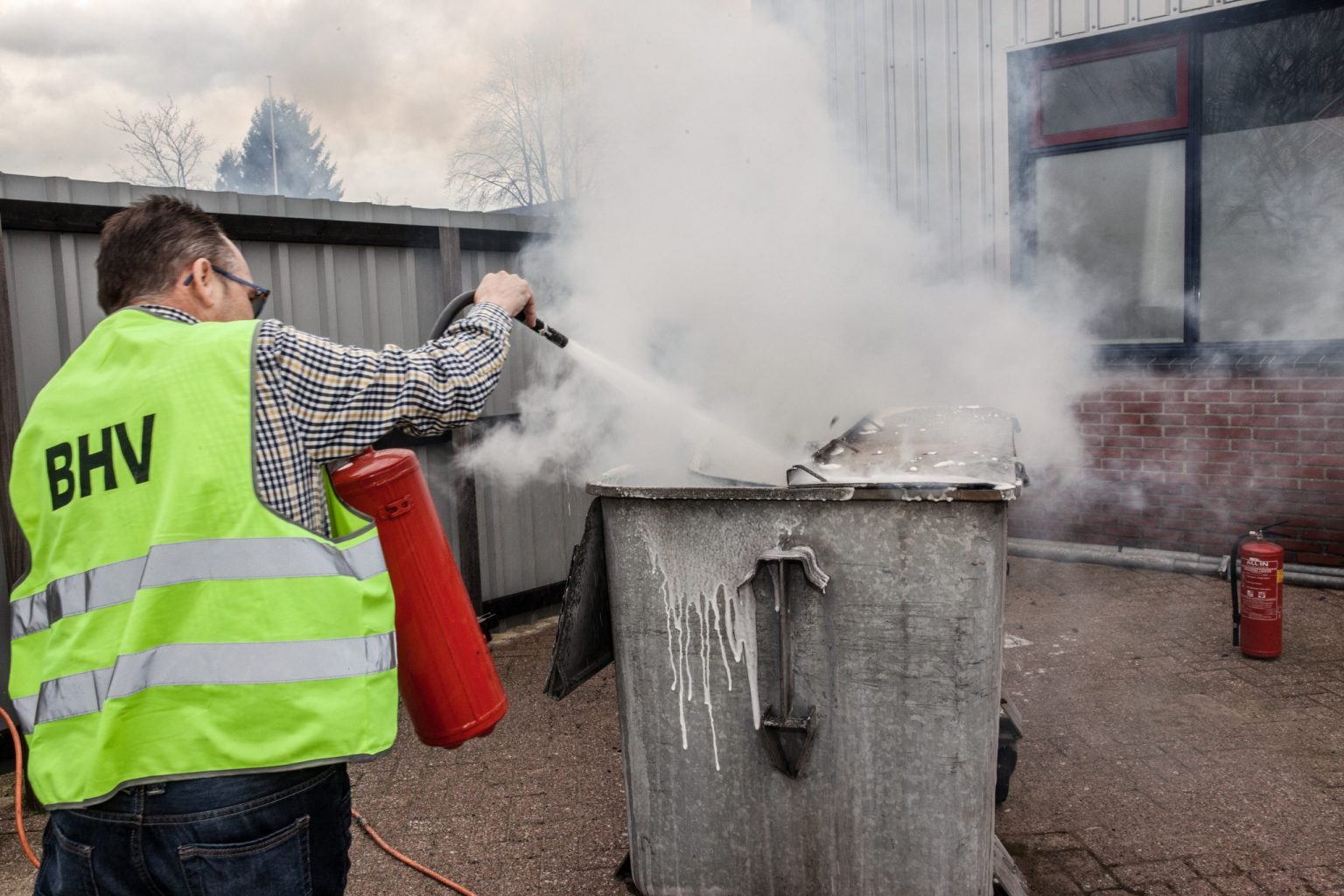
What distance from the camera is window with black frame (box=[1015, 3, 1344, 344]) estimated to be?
5.33m

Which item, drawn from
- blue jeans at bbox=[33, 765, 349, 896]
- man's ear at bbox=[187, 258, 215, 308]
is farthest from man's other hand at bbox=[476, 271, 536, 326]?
blue jeans at bbox=[33, 765, 349, 896]

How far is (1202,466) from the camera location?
5.71m

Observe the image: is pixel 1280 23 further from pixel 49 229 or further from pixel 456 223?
pixel 49 229

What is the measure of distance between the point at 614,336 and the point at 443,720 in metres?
2.54

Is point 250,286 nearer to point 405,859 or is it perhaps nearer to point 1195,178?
point 405,859

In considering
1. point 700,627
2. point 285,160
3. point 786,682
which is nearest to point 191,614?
point 700,627

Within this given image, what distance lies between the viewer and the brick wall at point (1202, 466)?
17.4 ft

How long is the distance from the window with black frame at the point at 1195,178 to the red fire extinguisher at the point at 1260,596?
6.05 feet

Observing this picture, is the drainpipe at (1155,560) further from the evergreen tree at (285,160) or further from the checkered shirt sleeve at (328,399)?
the evergreen tree at (285,160)

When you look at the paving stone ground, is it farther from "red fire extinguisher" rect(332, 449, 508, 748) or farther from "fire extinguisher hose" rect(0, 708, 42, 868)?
"red fire extinguisher" rect(332, 449, 508, 748)

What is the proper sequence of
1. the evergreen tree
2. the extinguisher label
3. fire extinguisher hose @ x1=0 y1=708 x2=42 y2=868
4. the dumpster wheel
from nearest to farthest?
fire extinguisher hose @ x1=0 y1=708 x2=42 y2=868
the dumpster wheel
the extinguisher label
the evergreen tree

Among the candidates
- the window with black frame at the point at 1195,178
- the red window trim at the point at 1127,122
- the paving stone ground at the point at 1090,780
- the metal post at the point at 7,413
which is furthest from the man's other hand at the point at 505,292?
the red window trim at the point at 1127,122

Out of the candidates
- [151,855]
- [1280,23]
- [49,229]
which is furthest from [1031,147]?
[151,855]

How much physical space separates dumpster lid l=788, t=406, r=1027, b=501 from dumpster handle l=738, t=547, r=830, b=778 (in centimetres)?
18
